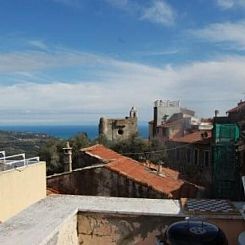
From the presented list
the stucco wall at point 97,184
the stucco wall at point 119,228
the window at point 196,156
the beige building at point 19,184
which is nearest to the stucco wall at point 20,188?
the beige building at point 19,184

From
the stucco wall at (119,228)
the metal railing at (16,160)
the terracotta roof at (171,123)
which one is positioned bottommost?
the stucco wall at (119,228)

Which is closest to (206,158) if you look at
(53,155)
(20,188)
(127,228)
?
(53,155)

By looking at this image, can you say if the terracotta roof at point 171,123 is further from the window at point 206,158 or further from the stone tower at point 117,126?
the window at point 206,158

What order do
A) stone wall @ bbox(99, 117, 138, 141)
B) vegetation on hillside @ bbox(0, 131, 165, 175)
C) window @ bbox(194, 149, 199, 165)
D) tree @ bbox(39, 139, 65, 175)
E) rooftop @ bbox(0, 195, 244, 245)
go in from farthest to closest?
1. stone wall @ bbox(99, 117, 138, 141)
2. window @ bbox(194, 149, 199, 165)
3. tree @ bbox(39, 139, 65, 175)
4. vegetation on hillside @ bbox(0, 131, 165, 175)
5. rooftop @ bbox(0, 195, 244, 245)

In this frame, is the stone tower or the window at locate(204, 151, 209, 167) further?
the stone tower

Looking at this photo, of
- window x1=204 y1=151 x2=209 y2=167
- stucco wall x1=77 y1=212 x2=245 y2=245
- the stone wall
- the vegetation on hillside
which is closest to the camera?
stucco wall x1=77 y1=212 x2=245 y2=245

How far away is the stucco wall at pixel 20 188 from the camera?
33.8 ft

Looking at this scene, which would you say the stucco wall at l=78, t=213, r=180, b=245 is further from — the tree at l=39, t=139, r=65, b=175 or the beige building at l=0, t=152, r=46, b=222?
the tree at l=39, t=139, r=65, b=175

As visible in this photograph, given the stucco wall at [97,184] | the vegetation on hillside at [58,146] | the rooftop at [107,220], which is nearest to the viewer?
the rooftop at [107,220]

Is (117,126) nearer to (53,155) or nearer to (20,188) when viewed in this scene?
(53,155)

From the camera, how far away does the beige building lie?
1033 centimetres

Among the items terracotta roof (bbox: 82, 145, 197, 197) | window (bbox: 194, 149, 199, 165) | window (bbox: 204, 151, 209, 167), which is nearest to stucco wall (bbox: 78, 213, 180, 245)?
terracotta roof (bbox: 82, 145, 197, 197)

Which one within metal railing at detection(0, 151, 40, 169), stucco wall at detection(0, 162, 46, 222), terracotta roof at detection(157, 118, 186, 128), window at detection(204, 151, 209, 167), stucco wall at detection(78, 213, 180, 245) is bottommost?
window at detection(204, 151, 209, 167)

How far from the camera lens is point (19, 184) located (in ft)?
36.6
